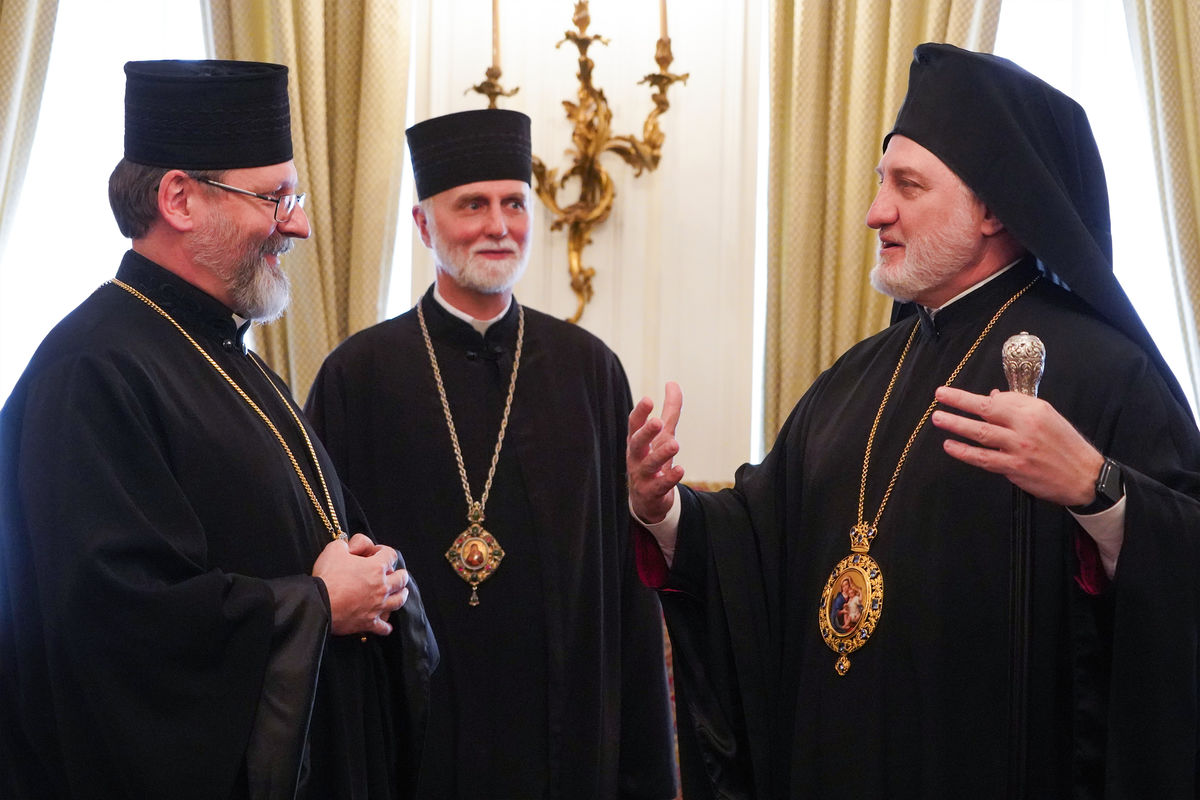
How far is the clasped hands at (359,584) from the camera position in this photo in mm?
2336

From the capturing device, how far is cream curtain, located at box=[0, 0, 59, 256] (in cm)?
444

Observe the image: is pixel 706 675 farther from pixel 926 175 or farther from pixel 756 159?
pixel 756 159

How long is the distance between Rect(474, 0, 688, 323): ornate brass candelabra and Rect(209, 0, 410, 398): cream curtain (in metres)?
0.60

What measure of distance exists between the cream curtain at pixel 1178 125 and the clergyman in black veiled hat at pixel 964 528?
7.23 ft

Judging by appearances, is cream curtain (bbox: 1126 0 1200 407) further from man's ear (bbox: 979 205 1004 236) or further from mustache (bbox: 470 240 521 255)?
mustache (bbox: 470 240 521 255)

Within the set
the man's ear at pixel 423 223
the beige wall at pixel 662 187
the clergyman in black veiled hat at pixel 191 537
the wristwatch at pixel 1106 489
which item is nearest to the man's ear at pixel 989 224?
the wristwatch at pixel 1106 489

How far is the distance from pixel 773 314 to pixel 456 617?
6.42 ft

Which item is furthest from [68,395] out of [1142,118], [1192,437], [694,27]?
[1142,118]

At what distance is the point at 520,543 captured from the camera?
3438 mm

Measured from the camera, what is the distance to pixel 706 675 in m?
2.86

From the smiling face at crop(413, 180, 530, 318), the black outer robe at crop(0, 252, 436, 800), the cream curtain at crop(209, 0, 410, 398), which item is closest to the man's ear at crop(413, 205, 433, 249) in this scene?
the smiling face at crop(413, 180, 530, 318)

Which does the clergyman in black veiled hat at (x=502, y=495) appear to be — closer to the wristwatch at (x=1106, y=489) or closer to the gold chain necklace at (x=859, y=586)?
the gold chain necklace at (x=859, y=586)

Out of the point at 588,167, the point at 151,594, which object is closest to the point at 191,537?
the point at 151,594

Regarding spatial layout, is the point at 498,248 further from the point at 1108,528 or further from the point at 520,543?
the point at 1108,528
